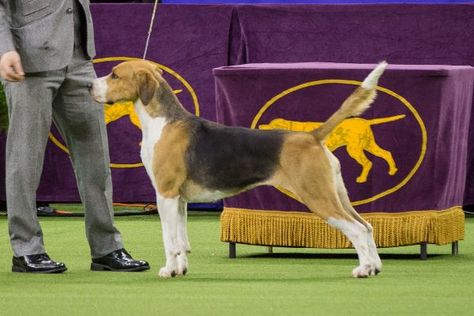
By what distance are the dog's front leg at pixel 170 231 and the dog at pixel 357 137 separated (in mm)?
1059

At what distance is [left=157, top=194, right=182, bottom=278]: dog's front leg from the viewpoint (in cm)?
644

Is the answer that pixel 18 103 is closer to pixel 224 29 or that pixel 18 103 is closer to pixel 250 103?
pixel 250 103

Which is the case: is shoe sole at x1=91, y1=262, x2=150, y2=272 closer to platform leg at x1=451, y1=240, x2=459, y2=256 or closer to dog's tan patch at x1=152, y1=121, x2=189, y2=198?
dog's tan patch at x1=152, y1=121, x2=189, y2=198

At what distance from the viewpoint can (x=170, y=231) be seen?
6.48 m

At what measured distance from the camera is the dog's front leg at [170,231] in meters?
6.44

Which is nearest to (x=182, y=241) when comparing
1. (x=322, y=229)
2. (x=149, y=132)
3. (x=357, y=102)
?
(x=149, y=132)

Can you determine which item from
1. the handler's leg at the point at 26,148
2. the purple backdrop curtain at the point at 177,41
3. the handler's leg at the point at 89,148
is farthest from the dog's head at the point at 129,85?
the purple backdrop curtain at the point at 177,41

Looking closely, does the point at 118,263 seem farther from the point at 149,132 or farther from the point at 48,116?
the point at 48,116

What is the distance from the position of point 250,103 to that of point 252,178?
0.95 m

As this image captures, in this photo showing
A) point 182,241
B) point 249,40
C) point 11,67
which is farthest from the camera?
point 249,40

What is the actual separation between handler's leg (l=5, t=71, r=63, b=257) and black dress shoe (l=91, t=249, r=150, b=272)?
0.32 metres

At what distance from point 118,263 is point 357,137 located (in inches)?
60.5

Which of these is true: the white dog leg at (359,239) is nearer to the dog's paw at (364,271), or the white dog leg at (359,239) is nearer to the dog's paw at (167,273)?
the dog's paw at (364,271)

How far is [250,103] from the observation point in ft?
24.2
